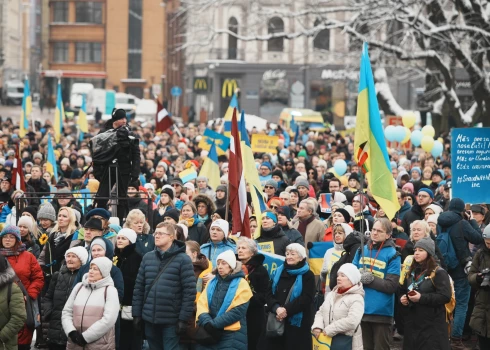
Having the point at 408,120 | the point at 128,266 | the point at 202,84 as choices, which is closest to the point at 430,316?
the point at 128,266

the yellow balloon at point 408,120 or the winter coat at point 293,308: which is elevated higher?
the yellow balloon at point 408,120

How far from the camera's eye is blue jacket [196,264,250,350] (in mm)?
10664

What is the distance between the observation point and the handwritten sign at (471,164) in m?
14.1

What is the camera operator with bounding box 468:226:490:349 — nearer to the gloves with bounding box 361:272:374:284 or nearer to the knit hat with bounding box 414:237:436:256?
the knit hat with bounding box 414:237:436:256

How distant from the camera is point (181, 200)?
1698 cm

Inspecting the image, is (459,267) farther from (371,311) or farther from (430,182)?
(430,182)

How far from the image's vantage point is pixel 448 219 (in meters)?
13.5

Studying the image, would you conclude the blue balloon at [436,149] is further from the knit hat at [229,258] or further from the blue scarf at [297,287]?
the knit hat at [229,258]

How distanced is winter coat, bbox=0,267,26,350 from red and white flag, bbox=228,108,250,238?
2.88 metres

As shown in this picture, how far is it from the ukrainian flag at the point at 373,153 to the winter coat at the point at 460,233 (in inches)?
72.0

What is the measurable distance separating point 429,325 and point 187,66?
67676 millimetres

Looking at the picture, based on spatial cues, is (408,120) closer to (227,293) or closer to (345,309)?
(227,293)

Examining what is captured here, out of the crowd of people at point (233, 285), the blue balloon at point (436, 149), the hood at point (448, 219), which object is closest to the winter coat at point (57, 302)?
the crowd of people at point (233, 285)

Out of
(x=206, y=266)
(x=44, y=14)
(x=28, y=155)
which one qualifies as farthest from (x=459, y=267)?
(x=44, y=14)
